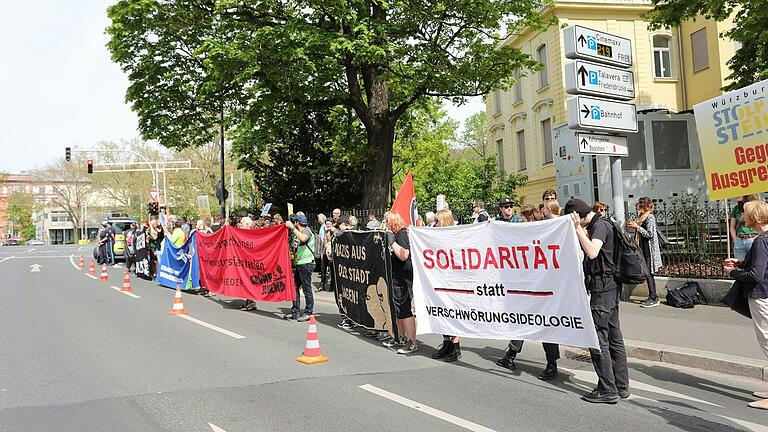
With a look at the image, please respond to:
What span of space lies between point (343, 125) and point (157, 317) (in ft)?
51.1

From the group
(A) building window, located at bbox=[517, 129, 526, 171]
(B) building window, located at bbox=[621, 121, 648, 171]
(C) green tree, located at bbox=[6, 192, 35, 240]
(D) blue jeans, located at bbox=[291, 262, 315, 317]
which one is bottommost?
(D) blue jeans, located at bbox=[291, 262, 315, 317]

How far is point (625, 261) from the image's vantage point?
5.75 meters

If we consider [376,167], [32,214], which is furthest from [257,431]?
[32,214]

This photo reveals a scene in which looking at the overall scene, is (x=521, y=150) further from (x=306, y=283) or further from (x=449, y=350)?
(x=449, y=350)

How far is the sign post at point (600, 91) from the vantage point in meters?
9.24

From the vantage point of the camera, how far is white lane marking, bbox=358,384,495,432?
4961mm

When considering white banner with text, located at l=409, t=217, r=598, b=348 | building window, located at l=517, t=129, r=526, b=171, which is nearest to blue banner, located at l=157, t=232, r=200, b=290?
white banner with text, located at l=409, t=217, r=598, b=348

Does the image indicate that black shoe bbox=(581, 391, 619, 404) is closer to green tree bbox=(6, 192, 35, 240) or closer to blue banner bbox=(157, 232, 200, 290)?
blue banner bbox=(157, 232, 200, 290)

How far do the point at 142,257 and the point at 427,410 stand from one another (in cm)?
1731

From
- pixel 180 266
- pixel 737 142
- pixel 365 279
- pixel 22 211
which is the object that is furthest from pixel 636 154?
pixel 22 211

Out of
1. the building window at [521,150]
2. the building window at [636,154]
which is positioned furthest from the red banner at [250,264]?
the building window at [521,150]

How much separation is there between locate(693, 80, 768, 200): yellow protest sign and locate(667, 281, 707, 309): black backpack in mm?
2693

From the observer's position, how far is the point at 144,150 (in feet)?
207

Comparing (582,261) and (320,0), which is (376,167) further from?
(582,261)
